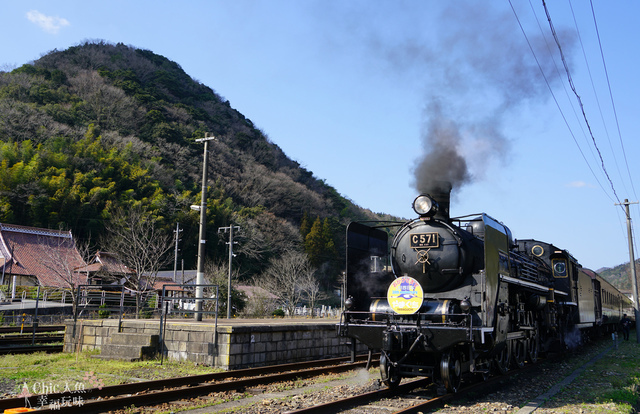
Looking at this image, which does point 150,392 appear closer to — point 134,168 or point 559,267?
point 559,267

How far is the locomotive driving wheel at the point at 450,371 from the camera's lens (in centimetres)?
715

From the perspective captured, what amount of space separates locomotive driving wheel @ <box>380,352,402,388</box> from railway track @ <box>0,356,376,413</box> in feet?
7.46

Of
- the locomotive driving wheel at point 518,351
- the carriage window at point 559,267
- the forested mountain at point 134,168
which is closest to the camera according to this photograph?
the locomotive driving wheel at point 518,351

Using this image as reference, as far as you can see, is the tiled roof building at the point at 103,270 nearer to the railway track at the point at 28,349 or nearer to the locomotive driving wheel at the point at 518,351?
the railway track at the point at 28,349

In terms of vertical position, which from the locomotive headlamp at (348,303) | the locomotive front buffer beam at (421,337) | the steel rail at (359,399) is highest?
the locomotive headlamp at (348,303)

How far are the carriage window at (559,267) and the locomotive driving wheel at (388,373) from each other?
9198 mm

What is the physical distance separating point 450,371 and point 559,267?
9.66 metres

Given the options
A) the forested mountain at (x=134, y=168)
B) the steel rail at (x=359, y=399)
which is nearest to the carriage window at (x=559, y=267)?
the steel rail at (x=359, y=399)

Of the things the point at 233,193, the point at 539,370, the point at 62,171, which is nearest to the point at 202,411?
the point at 539,370

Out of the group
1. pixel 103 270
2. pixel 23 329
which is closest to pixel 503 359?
pixel 23 329

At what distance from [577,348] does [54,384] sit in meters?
16.8

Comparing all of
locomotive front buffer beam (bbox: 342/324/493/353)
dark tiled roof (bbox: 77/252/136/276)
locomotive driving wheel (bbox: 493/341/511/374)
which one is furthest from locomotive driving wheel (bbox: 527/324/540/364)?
dark tiled roof (bbox: 77/252/136/276)

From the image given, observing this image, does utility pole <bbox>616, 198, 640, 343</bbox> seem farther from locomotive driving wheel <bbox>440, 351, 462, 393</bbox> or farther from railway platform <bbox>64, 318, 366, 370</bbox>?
locomotive driving wheel <bbox>440, 351, 462, 393</bbox>

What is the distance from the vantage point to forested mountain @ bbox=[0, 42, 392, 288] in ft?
129
